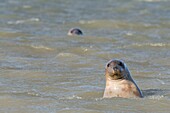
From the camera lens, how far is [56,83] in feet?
41.0

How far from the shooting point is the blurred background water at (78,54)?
1021 centimetres

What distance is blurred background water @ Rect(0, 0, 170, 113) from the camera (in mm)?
10211

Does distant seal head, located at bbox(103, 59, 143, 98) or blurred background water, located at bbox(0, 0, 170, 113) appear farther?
distant seal head, located at bbox(103, 59, 143, 98)

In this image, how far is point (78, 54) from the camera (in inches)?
648

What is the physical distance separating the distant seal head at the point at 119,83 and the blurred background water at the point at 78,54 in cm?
29

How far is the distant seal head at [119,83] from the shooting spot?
1067 cm

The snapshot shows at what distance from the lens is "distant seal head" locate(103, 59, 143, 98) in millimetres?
10669

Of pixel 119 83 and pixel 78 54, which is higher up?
pixel 78 54

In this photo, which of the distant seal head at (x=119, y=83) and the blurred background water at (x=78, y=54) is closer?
the blurred background water at (x=78, y=54)

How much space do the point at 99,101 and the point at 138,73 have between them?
3515mm

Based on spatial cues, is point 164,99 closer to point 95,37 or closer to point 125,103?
point 125,103

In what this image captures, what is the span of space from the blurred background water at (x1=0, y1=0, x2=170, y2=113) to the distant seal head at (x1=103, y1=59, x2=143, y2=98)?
0.94 ft

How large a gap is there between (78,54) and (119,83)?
224 inches

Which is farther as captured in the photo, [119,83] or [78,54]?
[78,54]
